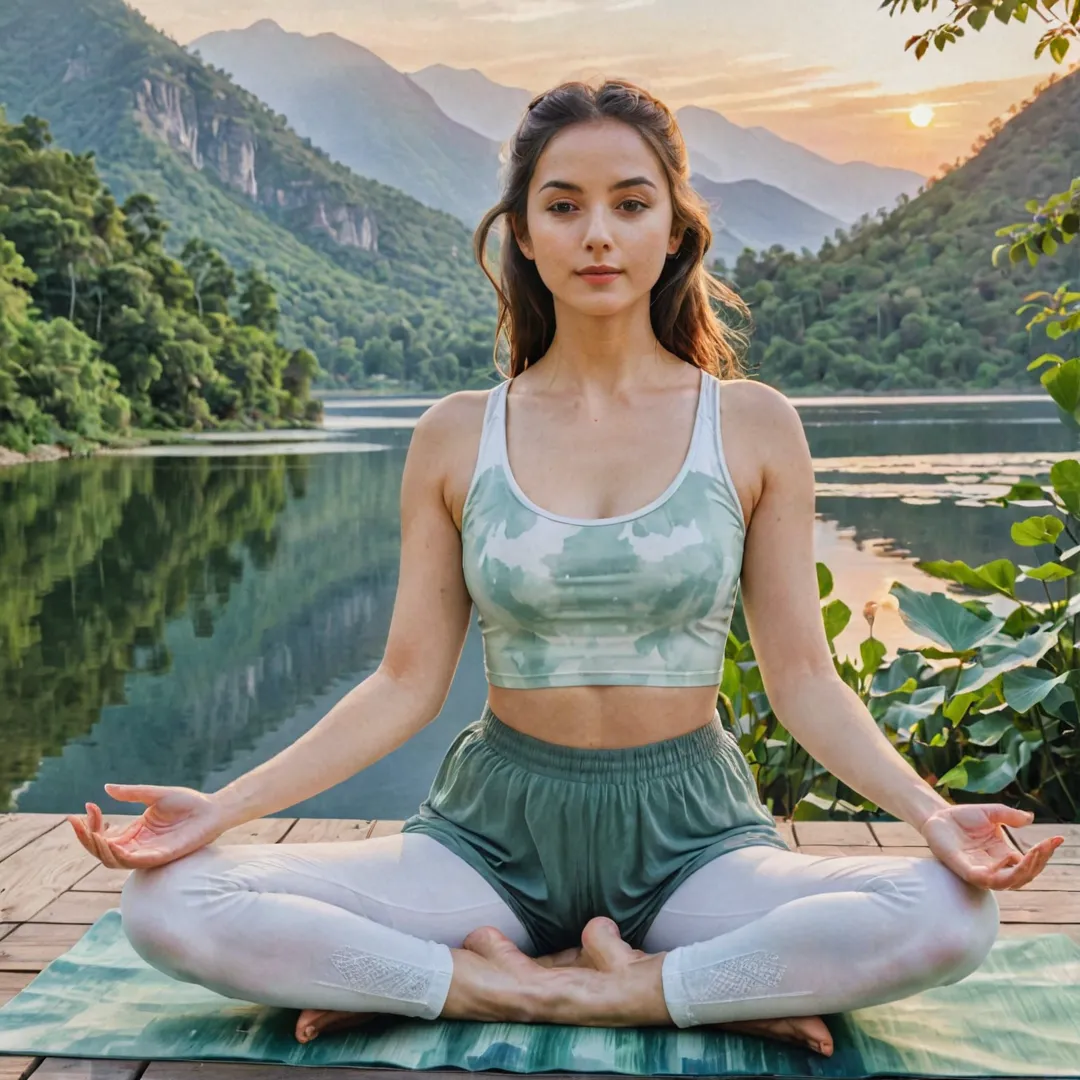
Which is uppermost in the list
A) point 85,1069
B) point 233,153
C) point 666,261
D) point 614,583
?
point 233,153

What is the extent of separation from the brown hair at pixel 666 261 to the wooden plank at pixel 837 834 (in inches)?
31.6

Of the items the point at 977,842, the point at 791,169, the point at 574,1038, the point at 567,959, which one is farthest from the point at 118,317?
the point at 977,842

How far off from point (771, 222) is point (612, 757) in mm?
8993

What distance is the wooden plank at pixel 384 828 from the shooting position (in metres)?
2.09

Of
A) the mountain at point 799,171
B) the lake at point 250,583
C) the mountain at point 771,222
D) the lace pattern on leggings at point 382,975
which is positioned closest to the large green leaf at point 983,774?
the lace pattern on leggings at point 382,975

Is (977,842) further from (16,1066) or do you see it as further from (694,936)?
(16,1066)

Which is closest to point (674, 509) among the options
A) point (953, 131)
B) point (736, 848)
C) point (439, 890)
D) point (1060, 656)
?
point (736, 848)

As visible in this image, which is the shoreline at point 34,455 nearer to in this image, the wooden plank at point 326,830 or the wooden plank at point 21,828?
the wooden plank at point 21,828

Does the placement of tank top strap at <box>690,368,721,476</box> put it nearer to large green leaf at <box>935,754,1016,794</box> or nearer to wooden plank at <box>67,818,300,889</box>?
wooden plank at <box>67,818,300,889</box>

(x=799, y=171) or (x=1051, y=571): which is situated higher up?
(x=799, y=171)

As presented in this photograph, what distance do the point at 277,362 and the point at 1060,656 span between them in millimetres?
13875

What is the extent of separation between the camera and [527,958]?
1335mm

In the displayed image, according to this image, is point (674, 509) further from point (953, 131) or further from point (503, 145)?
point (953, 131)

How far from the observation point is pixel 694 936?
134 cm
